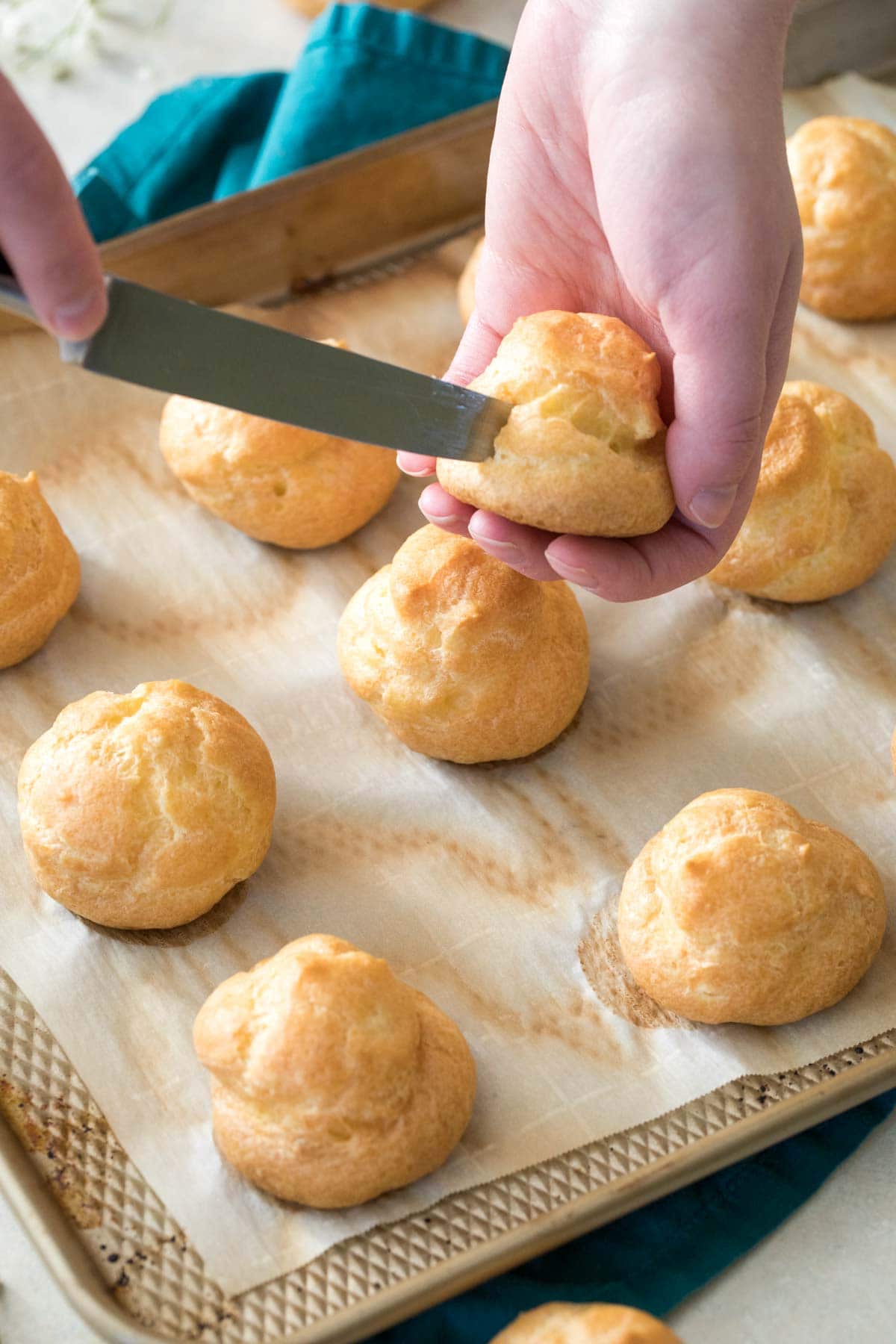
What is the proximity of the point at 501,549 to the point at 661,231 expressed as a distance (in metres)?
0.64

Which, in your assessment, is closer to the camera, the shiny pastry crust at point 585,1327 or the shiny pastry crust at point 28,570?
the shiny pastry crust at point 585,1327

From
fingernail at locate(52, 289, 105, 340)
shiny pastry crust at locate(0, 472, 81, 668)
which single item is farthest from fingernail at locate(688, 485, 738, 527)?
shiny pastry crust at locate(0, 472, 81, 668)

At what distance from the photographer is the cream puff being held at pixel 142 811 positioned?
2.62 m

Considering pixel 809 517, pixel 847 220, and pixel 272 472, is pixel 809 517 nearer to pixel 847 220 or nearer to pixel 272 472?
pixel 847 220

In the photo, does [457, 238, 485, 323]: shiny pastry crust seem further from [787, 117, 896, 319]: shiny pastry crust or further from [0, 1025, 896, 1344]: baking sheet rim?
[0, 1025, 896, 1344]: baking sheet rim

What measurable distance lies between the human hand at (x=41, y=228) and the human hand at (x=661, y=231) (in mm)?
1006

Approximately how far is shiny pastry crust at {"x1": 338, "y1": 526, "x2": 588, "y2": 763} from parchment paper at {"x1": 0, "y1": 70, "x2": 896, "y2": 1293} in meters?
0.14

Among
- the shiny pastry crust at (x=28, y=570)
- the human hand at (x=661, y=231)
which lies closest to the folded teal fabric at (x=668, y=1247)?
the human hand at (x=661, y=231)

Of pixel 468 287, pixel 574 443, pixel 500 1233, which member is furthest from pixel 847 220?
pixel 500 1233

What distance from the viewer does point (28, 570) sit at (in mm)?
3023

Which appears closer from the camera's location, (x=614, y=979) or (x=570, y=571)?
(x=570, y=571)

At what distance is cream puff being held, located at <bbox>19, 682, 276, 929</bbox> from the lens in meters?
2.62

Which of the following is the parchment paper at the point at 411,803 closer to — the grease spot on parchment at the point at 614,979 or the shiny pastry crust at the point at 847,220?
the grease spot on parchment at the point at 614,979

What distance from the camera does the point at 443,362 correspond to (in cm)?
379
